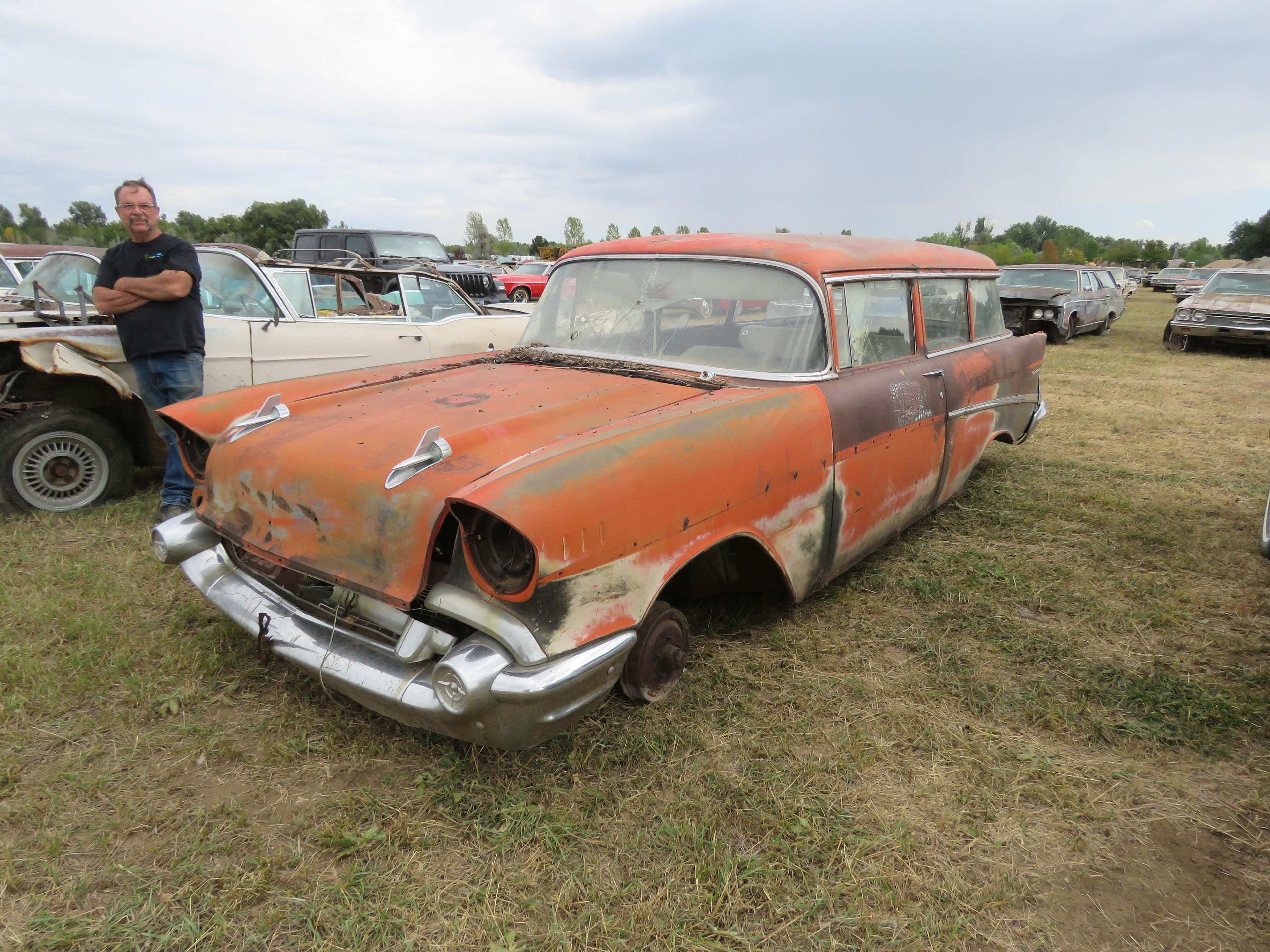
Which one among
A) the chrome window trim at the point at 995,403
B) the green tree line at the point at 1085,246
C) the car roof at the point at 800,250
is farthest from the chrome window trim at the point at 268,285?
the green tree line at the point at 1085,246

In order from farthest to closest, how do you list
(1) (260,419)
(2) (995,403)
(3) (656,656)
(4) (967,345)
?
(2) (995,403)
(4) (967,345)
(1) (260,419)
(3) (656,656)

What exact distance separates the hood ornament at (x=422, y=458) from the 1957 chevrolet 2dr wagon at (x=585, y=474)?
0.04 feet

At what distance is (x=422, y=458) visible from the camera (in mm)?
2209

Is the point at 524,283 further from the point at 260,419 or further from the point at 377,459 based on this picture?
the point at 377,459

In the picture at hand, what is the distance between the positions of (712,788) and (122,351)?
4.37m

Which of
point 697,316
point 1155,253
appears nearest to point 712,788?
point 697,316

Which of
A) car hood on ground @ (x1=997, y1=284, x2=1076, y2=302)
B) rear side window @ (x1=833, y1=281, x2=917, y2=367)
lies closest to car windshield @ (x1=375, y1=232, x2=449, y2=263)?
car hood on ground @ (x1=997, y1=284, x2=1076, y2=302)

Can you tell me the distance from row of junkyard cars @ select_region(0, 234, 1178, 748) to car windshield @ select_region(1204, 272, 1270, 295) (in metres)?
11.1

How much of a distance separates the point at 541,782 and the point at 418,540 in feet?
2.87

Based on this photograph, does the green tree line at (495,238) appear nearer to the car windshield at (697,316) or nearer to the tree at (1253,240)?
the tree at (1253,240)

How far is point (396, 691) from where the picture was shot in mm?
2115

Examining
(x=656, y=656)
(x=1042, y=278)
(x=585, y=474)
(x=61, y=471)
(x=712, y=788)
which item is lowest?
(x=712, y=788)

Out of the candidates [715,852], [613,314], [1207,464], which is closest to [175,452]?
[613,314]

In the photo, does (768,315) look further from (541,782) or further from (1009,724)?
(541,782)
